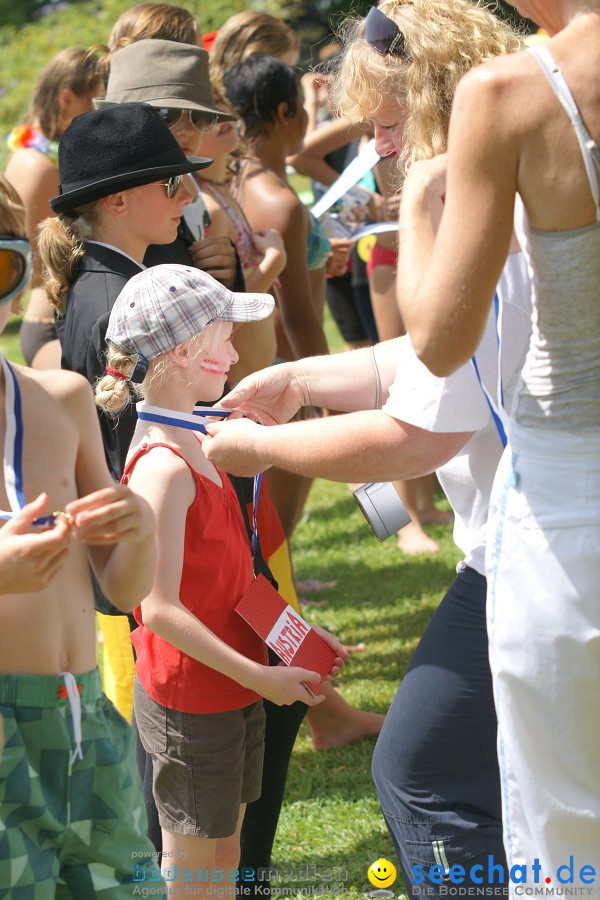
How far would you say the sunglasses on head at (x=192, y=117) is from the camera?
3.50 meters

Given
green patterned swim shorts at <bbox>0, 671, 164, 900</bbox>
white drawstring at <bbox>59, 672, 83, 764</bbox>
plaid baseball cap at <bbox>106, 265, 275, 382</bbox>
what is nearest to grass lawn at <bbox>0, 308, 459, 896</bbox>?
green patterned swim shorts at <bbox>0, 671, 164, 900</bbox>

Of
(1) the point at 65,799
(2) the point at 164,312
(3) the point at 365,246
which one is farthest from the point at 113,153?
(3) the point at 365,246

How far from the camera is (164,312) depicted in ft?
7.72

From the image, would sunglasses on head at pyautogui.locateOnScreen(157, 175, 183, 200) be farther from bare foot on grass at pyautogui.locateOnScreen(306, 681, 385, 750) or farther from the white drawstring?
bare foot on grass at pyautogui.locateOnScreen(306, 681, 385, 750)

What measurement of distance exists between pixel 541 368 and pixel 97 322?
134cm

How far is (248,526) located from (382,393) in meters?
0.51

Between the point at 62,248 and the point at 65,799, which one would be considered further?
the point at 62,248

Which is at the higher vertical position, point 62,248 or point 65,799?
point 62,248

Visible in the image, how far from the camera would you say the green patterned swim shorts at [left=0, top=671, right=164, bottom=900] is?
1.80m

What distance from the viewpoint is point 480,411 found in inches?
80.3

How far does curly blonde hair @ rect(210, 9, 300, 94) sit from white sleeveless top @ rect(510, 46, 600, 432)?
3.23 m

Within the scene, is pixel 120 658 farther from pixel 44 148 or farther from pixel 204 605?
pixel 44 148

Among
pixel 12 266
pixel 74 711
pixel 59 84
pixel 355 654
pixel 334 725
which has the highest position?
pixel 12 266

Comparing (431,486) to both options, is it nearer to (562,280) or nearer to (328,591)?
(328,591)
